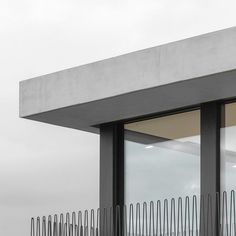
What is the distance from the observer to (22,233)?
99.5ft

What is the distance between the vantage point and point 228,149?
805 inches


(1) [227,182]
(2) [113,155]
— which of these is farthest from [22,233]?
(1) [227,182]

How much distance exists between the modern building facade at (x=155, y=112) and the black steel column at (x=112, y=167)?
18 mm

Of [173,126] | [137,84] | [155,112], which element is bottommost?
[173,126]

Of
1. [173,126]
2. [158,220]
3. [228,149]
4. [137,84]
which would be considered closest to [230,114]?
[228,149]

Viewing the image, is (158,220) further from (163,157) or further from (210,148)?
(210,148)

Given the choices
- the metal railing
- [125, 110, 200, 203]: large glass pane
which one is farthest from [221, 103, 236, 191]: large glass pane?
[125, 110, 200, 203]: large glass pane

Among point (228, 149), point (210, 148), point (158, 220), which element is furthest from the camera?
point (158, 220)

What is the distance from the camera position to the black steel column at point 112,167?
72.7ft

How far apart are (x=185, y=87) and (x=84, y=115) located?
8.68ft

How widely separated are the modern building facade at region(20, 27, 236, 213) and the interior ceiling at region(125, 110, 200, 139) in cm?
2

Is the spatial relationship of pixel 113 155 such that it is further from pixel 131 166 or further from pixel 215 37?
pixel 215 37

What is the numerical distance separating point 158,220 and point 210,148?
5.13ft

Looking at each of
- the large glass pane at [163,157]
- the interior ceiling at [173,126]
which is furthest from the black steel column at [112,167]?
the interior ceiling at [173,126]
